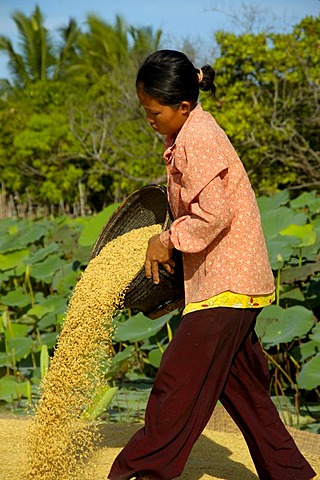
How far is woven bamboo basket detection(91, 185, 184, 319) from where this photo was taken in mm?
2873

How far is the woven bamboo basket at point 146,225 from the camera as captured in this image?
2.87 meters

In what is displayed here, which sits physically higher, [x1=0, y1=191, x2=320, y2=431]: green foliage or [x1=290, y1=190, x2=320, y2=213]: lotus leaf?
[x1=290, y1=190, x2=320, y2=213]: lotus leaf

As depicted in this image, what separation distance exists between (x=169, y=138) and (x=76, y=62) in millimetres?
28450

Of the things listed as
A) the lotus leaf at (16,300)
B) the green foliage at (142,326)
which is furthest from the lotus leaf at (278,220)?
the lotus leaf at (16,300)

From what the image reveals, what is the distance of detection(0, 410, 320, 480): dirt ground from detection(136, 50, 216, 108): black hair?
55.7 inches

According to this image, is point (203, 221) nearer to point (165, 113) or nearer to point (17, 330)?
point (165, 113)

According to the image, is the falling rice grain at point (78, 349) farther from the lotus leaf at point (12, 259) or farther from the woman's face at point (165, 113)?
the lotus leaf at point (12, 259)

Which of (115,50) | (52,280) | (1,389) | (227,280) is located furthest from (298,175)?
(115,50)

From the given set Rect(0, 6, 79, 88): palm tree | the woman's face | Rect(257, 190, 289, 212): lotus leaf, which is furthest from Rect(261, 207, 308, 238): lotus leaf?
Rect(0, 6, 79, 88): palm tree

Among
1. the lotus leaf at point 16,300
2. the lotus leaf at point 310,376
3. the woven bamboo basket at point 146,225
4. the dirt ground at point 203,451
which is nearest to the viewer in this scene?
the woven bamboo basket at point 146,225

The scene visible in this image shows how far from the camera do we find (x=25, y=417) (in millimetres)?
4418

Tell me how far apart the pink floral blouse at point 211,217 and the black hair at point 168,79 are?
8 centimetres

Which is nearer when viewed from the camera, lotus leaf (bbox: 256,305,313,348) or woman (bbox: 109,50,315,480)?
woman (bbox: 109,50,315,480)

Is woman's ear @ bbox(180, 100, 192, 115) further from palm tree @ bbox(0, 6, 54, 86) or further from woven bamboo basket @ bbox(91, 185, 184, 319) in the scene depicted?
palm tree @ bbox(0, 6, 54, 86)
